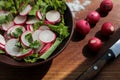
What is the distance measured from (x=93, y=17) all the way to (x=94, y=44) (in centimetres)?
11

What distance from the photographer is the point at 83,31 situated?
1.10 metres

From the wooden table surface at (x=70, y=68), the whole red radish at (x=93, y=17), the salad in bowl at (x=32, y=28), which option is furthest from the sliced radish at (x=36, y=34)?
the whole red radish at (x=93, y=17)

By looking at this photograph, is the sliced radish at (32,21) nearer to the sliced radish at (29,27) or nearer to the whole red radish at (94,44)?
the sliced radish at (29,27)

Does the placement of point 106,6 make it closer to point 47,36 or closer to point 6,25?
point 47,36

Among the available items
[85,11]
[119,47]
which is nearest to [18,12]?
[85,11]

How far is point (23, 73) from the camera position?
1052 mm

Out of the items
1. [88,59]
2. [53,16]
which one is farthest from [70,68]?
[53,16]

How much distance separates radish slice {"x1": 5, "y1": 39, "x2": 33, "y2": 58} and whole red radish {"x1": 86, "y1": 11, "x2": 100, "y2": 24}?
0.28 m

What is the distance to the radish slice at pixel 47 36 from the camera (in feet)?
3.29

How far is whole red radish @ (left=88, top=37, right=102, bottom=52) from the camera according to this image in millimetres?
1065

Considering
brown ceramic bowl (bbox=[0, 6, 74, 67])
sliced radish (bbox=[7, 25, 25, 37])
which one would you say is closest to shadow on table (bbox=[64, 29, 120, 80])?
brown ceramic bowl (bbox=[0, 6, 74, 67])

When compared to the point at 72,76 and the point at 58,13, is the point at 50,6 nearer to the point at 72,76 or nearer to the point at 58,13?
the point at 58,13

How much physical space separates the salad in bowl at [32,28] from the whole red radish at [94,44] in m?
0.10

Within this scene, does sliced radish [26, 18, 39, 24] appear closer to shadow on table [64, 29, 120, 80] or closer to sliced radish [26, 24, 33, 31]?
sliced radish [26, 24, 33, 31]
